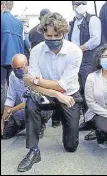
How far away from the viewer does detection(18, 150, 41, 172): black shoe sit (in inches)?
119

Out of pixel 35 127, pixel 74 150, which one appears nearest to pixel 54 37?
pixel 35 127

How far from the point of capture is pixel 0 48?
472 cm

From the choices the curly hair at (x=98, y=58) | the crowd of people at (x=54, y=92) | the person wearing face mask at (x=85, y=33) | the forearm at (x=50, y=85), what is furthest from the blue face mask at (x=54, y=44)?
the person wearing face mask at (x=85, y=33)

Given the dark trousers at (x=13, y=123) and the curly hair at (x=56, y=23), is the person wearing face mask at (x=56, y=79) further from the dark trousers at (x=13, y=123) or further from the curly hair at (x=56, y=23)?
the dark trousers at (x=13, y=123)

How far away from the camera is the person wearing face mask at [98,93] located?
353 centimetres

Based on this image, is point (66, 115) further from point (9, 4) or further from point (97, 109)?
point (9, 4)

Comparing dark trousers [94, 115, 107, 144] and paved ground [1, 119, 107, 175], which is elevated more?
dark trousers [94, 115, 107, 144]

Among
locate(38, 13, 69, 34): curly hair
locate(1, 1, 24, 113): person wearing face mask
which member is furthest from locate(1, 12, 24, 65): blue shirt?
locate(38, 13, 69, 34): curly hair

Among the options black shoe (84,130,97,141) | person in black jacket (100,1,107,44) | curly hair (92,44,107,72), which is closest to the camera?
curly hair (92,44,107,72)

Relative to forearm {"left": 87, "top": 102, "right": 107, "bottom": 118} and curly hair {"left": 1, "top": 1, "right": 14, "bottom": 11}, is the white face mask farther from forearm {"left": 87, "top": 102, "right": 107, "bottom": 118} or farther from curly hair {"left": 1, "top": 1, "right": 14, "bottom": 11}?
forearm {"left": 87, "top": 102, "right": 107, "bottom": 118}

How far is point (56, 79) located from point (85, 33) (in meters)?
1.43

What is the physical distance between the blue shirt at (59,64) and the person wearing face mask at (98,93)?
184mm

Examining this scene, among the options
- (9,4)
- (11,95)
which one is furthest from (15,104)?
(9,4)

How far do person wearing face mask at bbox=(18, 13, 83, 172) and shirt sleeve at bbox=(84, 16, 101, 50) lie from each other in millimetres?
1172
